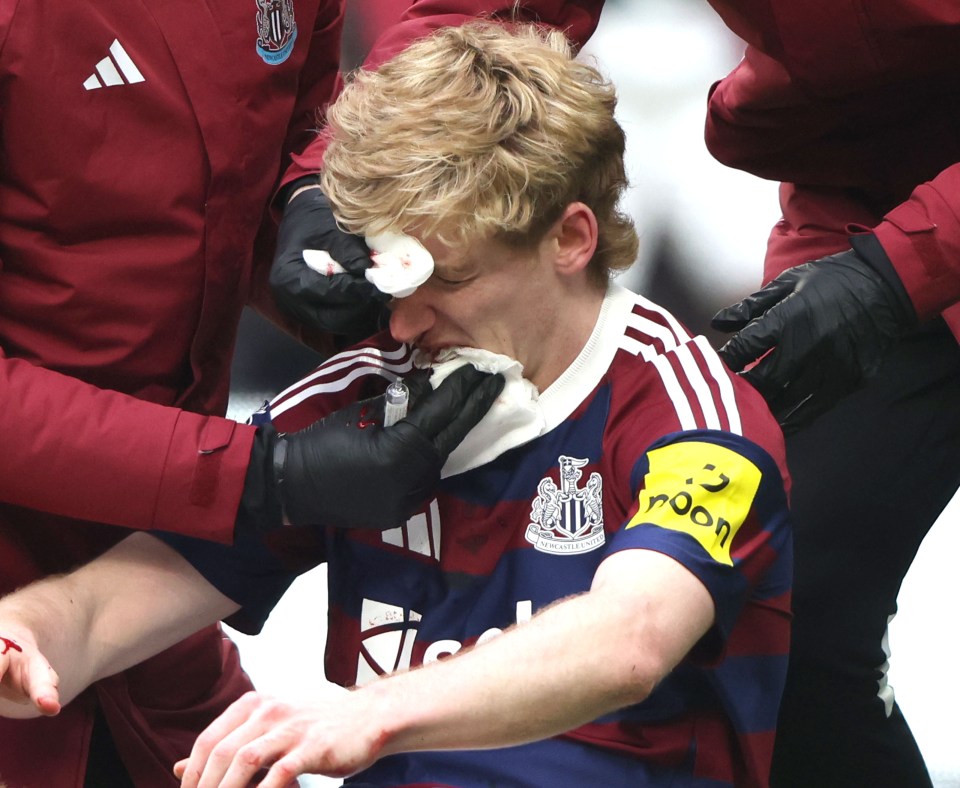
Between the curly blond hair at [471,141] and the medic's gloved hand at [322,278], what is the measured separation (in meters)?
0.03

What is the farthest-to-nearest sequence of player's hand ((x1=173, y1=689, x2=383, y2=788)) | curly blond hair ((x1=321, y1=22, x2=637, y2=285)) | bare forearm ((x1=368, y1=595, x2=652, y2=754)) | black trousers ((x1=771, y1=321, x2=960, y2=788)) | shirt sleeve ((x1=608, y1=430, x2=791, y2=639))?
black trousers ((x1=771, y1=321, x2=960, y2=788)) < curly blond hair ((x1=321, y1=22, x2=637, y2=285)) < shirt sleeve ((x1=608, y1=430, x2=791, y2=639)) < bare forearm ((x1=368, y1=595, x2=652, y2=754)) < player's hand ((x1=173, y1=689, x2=383, y2=788))

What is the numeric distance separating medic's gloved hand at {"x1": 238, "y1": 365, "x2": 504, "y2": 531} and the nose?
0.16 ft

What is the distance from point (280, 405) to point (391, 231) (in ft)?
0.84

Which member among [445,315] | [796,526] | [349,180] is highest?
[349,180]

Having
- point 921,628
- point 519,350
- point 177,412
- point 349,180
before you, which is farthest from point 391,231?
point 921,628

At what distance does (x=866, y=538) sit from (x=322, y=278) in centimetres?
74

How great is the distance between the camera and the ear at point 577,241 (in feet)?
Result: 5.01

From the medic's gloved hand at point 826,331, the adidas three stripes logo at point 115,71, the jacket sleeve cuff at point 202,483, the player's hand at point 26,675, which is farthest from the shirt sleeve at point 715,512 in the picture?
the adidas three stripes logo at point 115,71

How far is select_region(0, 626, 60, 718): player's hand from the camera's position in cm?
126

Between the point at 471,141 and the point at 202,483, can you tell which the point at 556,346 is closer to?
the point at 471,141

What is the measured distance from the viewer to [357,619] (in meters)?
1.54

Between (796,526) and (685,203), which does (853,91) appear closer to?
(796,526)

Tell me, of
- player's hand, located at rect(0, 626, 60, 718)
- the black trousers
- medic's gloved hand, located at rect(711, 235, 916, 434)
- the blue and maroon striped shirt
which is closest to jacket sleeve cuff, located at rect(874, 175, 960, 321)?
medic's gloved hand, located at rect(711, 235, 916, 434)

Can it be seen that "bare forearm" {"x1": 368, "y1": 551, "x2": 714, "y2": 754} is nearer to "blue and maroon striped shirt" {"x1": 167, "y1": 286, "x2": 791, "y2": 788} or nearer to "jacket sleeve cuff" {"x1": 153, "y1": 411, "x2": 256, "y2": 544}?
"blue and maroon striped shirt" {"x1": 167, "y1": 286, "x2": 791, "y2": 788}
